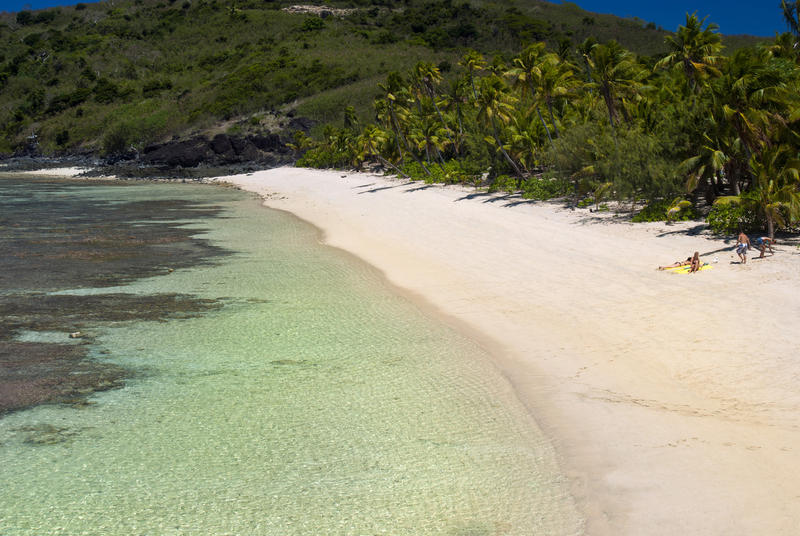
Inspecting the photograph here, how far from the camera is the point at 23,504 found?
21.4 feet

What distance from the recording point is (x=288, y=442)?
7844 mm

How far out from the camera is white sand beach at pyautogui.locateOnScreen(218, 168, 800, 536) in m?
6.30

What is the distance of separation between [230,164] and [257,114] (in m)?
15.7

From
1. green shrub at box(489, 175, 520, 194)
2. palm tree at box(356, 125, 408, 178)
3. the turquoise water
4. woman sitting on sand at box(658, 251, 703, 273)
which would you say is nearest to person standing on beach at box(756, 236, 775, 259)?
woman sitting on sand at box(658, 251, 703, 273)

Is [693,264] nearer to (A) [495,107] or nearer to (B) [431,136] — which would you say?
(A) [495,107]

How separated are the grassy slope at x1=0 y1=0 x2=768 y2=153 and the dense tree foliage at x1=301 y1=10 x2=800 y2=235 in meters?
→ 57.6

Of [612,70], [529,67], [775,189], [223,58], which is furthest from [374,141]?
[223,58]

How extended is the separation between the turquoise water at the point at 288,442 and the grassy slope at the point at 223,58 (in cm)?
8276

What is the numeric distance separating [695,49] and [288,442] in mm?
25513

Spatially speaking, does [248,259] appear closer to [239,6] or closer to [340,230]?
[340,230]

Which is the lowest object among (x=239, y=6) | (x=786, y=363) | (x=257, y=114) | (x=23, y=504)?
(x=23, y=504)

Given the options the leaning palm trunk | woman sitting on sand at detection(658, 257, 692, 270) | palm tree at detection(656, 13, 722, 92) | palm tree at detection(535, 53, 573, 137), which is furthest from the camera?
Result: the leaning palm trunk

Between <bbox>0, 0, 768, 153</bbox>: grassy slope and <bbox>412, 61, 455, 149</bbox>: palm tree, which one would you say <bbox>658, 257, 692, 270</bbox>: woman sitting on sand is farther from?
<bbox>0, 0, 768, 153</bbox>: grassy slope

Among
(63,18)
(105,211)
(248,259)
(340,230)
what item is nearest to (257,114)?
(105,211)
